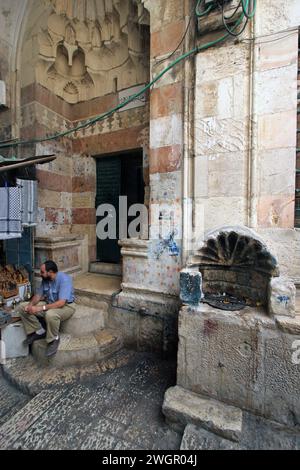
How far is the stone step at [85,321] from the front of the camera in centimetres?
295

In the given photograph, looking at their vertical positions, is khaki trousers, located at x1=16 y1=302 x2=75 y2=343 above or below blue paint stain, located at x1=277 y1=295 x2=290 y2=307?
below

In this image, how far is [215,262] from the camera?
2.40m

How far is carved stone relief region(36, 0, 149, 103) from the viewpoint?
3711 millimetres

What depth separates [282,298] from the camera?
6.12 ft

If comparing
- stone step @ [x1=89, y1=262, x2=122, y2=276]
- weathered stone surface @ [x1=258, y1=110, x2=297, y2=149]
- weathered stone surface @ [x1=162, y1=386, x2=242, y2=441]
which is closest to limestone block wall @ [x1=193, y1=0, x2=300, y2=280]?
weathered stone surface @ [x1=258, y1=110, x2=297, y2=149]

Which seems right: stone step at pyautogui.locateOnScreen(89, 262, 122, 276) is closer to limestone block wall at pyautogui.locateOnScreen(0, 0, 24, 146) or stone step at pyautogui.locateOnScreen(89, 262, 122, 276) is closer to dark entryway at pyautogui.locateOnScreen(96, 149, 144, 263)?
dark entryway at pyautogui.locateOnScreen(96, 149, 144, 263)

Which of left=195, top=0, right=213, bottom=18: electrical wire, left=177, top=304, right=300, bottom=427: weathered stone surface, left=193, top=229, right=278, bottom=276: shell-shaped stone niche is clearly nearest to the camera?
left=177, top=304, right=300, bottom=427: weathered stone surface

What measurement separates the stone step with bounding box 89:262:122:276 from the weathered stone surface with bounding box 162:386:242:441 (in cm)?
248

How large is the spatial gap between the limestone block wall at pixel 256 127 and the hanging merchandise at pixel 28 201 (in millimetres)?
2670

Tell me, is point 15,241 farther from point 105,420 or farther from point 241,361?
point 241,361

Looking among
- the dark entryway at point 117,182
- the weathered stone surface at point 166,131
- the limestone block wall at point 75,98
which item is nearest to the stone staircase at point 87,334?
the dark entryway at point 117,182

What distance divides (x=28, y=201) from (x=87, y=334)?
2.20 meters
